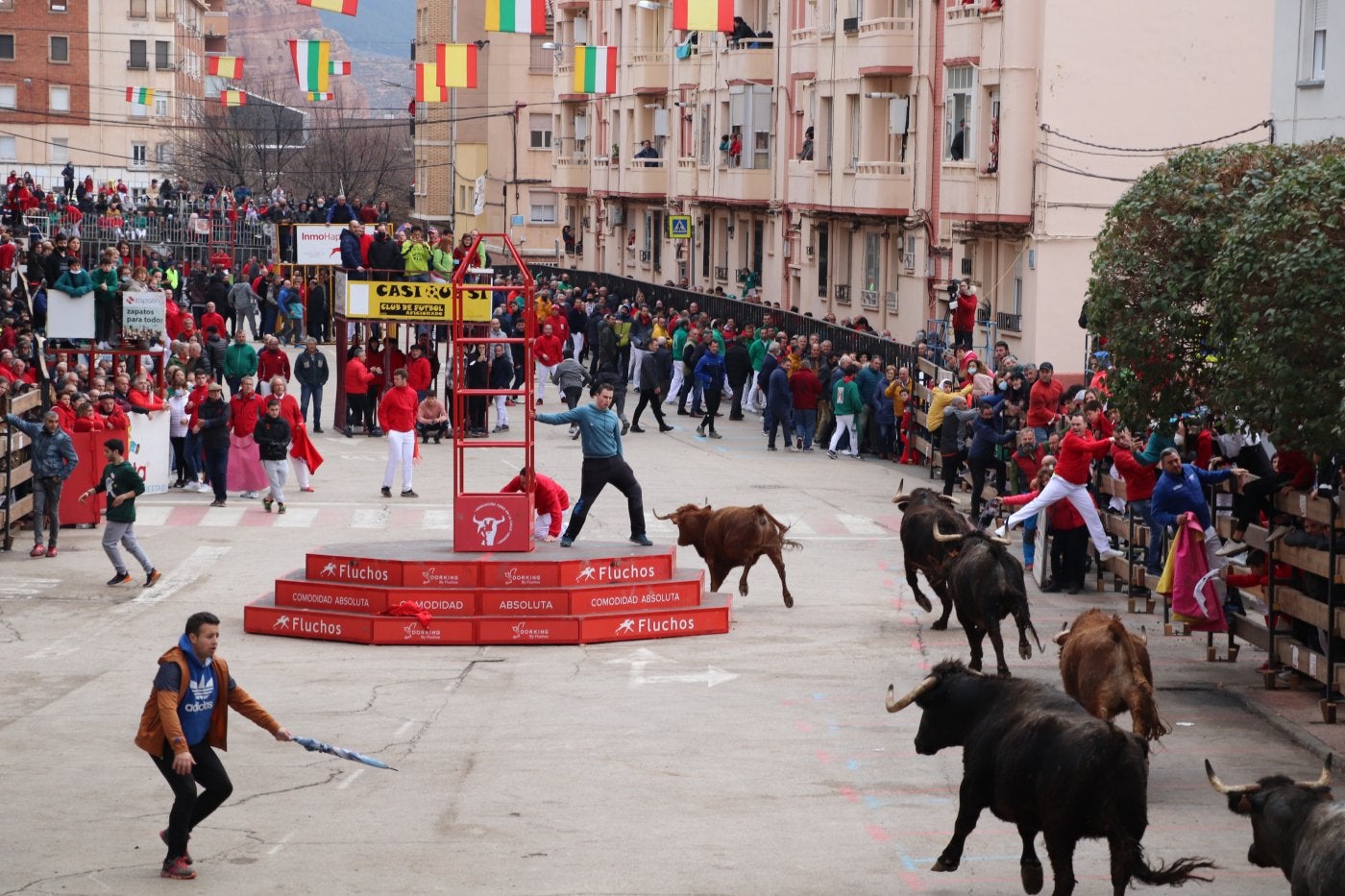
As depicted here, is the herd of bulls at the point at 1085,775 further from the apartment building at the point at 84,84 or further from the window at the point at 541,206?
the apartment building at the point at 84,84

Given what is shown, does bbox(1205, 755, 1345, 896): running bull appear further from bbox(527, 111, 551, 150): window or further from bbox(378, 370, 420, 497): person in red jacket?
bbox(527, 111, 551, 150): window

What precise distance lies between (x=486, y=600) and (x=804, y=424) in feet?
53.8

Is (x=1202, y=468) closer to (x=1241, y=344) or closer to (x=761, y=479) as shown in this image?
(x=1241, y=344)

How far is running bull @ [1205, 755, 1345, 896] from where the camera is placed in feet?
27.5

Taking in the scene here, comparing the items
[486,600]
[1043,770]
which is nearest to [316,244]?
[486,600]

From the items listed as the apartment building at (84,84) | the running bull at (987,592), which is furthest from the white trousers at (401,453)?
the apartment building at (84,84)

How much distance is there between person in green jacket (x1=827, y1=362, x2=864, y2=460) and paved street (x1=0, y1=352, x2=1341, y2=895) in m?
10.7

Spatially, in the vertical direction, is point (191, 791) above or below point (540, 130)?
below

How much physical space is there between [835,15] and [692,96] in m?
13.0

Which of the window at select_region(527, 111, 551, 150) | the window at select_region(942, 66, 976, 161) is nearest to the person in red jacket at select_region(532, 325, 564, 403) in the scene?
the window at select_region(942, 66, 976, 161)

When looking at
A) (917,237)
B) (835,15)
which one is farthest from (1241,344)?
(835,15)

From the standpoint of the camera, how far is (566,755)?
536 inches

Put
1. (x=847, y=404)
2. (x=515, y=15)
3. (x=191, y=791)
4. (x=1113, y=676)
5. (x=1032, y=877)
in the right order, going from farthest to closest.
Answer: (x=515, y=15), (x=847, y=404), (x=1113, y=676), (x=191, y=791), (x=1032, y=877)

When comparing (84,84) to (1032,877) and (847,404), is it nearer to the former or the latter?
(847,404)
